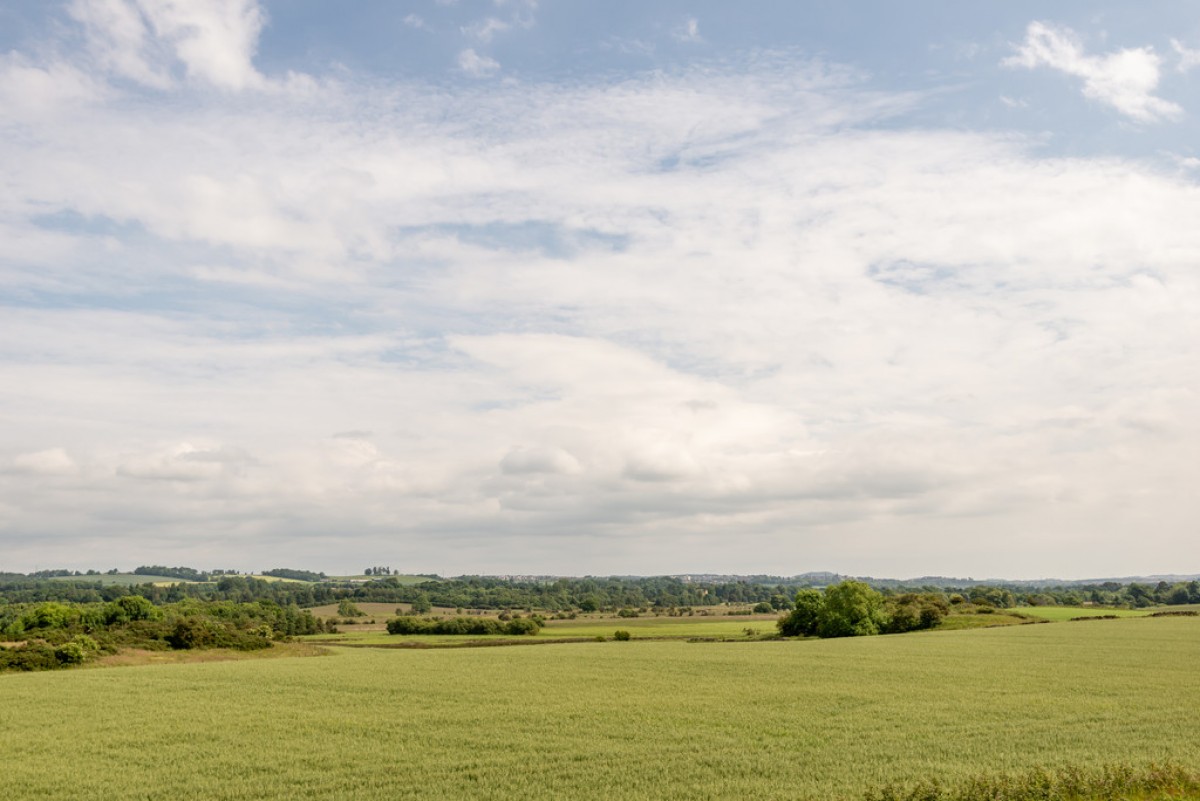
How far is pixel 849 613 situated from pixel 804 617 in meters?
6.62

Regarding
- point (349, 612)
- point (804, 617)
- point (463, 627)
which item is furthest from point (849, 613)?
point (349, 612)

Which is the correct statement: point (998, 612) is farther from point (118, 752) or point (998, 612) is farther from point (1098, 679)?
point (118, 752)

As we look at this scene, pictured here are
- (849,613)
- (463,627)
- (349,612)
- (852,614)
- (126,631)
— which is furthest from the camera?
(349,612)

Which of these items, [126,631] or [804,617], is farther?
[804,617]

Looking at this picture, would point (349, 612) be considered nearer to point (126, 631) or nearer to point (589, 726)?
point (126, 631)

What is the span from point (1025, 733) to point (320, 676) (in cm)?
4527

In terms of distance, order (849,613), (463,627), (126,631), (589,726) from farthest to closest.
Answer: (463,627) < (849,613) < (126,631) < (589,726)

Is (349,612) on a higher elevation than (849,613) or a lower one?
lower

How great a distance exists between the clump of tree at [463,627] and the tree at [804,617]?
122 ft

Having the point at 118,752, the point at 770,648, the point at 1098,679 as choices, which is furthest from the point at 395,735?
the point at 770,648

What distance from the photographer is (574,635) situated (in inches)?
4434

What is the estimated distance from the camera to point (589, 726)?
35.4 meters

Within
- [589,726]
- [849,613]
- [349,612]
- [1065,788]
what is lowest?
[349,612]

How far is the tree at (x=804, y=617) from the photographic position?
4237 inches
